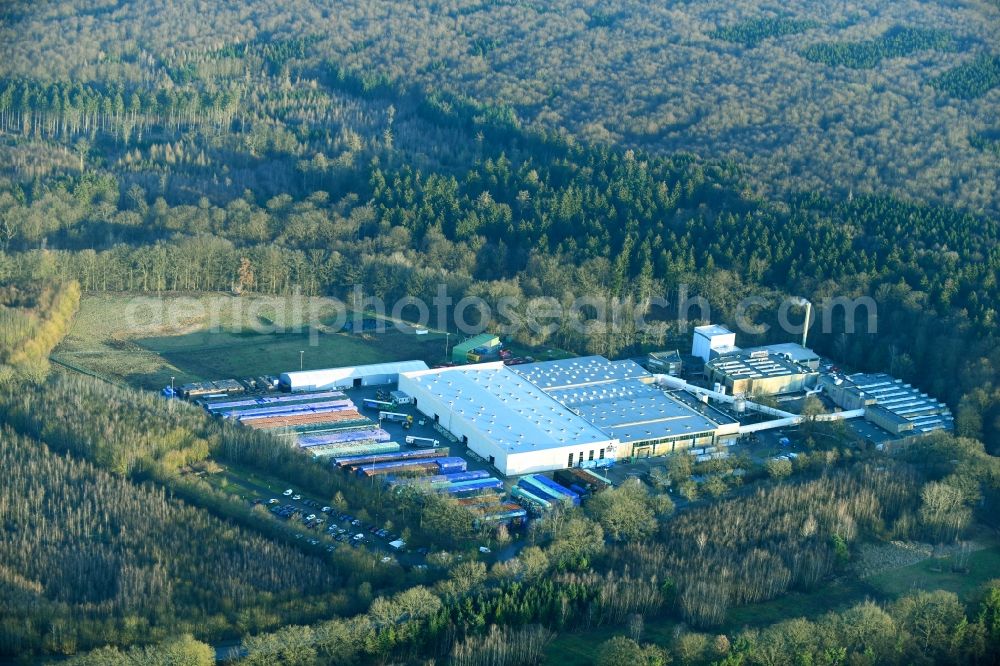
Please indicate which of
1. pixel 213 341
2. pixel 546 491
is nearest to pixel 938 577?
pixel 546 491

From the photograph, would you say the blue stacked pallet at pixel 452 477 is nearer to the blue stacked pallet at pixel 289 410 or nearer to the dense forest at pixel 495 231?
the blue stacked pallet at pixel 289 410

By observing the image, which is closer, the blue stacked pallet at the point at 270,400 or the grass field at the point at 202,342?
the blue stacked pallet at the point at 270,400

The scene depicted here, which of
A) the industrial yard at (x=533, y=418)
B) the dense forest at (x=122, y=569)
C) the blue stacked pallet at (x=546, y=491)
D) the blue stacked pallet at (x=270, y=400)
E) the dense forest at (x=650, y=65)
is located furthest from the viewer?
the dense forest at (x=650, y=65)

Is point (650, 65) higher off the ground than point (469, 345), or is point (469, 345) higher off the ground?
point (650, 65)

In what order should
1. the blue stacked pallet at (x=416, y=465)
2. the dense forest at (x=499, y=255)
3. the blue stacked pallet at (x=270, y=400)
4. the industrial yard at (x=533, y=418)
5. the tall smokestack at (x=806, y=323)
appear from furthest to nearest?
the tall smokestack at (x=806, y=323)
the blue stacked pallet at (x=270, y=400)
the blue stacked pallet at (x=416, y=465)
the industrial yard at (x=533, y=418)
the dense forest at (x=499, y=255)

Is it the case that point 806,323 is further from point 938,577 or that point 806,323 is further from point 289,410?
point 289,410

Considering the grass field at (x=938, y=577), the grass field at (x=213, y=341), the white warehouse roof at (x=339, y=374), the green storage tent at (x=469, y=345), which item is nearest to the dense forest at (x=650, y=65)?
the green storage tent at (x=469, y=345)
